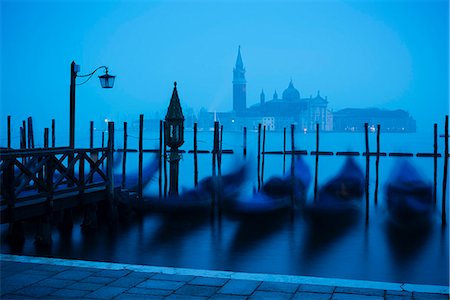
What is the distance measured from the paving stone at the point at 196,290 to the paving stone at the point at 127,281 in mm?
491

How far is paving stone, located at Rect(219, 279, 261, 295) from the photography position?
4.90 metres

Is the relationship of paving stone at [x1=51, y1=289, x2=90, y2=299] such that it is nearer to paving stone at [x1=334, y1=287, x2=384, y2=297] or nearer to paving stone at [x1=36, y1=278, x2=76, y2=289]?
paving stone at [x1=36, y1=278, x2=76, y2=289]

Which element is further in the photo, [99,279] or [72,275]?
[72,275]

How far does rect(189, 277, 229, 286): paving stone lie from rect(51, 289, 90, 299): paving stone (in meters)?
1.04

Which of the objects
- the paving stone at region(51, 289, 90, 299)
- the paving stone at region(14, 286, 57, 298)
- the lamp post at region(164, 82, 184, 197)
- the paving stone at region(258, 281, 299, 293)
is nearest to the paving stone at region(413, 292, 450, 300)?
the paving stone at region(258, 281, 299, 293)

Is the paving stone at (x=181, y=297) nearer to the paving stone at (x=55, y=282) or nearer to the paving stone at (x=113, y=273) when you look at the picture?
the paving stone at (x=113, y=273)

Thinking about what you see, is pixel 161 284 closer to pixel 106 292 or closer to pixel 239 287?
pixel 106 292

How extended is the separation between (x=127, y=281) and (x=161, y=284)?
36cm

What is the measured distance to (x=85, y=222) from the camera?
1067cm

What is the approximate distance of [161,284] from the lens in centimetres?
517

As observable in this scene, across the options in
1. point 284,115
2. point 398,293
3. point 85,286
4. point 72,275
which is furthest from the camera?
point 284,115

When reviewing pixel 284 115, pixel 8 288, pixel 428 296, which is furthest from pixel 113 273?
pixel 284 115

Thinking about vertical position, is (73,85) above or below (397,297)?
above

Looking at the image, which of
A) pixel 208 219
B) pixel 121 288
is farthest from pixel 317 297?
pixel 208 219
